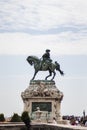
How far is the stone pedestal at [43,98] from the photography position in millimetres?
51250

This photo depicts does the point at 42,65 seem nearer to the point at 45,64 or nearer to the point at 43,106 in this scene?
the point at 45,64

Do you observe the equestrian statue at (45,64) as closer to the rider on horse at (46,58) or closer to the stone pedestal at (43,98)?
the rider on horse at (46,58)

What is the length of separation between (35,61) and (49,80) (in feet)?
7.88

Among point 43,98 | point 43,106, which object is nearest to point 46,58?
point 43,98

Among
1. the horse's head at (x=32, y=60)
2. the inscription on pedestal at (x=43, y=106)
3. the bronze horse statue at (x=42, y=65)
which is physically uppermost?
the horse's head at (x=32, y=60)

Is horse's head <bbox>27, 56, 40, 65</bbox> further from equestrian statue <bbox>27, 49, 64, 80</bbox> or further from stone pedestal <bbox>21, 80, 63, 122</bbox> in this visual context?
stone pedestal <bbox>21, 80, 63, 122</bbox>

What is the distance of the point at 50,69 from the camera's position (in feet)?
176

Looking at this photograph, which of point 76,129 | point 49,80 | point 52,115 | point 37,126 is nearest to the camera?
point 76,129

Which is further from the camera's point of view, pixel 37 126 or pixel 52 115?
pixel 52 115

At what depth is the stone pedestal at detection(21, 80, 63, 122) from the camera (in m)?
51.2

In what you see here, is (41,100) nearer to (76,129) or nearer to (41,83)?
(41,83)

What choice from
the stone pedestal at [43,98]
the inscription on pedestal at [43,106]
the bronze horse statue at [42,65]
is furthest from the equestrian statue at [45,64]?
the inscription on pedestal at [43,106]

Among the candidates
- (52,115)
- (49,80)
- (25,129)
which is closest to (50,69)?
(49,80)

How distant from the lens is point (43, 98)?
5166cm
